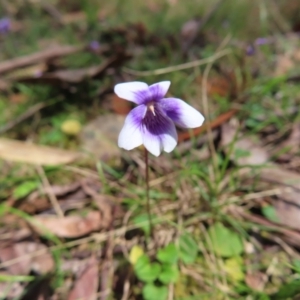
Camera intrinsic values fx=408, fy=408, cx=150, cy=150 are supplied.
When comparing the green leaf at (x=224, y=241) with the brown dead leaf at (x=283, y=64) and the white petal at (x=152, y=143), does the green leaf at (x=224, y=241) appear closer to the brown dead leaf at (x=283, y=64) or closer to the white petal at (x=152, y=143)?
the white petal at (x=152, y=143)

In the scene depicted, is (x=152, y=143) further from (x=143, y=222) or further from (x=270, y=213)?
(x=270, y=213)

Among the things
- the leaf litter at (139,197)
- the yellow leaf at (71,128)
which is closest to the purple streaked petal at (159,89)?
the leaf litter at (139,197)

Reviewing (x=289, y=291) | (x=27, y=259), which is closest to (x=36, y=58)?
(x=27, y=259)

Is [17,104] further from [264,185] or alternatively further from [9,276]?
[264,185]

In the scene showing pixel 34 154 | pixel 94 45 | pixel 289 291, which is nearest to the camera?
pixel 289 291

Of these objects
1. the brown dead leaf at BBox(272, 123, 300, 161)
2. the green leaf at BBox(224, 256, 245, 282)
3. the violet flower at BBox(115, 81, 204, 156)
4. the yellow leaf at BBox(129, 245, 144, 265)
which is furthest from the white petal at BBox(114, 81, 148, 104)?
the brown dead leaf at BBox(272, 123, 300, 161)

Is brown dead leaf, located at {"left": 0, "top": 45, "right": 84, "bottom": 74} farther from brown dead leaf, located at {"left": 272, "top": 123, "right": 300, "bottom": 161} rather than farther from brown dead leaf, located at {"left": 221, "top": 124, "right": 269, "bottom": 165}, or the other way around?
brown dead leaf, located at {"left": 272, "top": 123, "right": 300, "bottom": 161}

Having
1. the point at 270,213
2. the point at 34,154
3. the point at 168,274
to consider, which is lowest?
the point at 168,274

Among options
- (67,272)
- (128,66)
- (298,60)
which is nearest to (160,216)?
(67,272)
